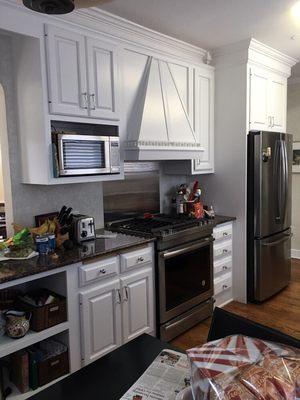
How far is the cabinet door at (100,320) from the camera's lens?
84.7 inches

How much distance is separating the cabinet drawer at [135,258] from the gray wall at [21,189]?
67 centimetres

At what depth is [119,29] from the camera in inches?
102

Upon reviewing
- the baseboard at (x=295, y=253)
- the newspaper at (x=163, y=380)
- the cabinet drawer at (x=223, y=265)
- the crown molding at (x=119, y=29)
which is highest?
the crown molding at (x=119, y=29)

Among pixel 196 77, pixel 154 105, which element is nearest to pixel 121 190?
pixel 154 105

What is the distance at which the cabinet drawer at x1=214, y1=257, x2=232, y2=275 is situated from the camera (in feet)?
11.0

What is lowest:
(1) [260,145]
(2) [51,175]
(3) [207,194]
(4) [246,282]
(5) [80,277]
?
(4) [246,282]

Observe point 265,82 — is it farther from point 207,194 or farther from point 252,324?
point 252,324

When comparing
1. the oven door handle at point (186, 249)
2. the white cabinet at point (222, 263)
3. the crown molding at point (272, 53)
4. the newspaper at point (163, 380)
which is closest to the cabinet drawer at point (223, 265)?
the white cabinet at point (222, 263)

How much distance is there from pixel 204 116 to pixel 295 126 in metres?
2.03

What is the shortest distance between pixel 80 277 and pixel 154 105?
5.06ft

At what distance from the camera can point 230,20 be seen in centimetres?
270

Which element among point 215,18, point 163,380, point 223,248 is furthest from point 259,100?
point 163,380

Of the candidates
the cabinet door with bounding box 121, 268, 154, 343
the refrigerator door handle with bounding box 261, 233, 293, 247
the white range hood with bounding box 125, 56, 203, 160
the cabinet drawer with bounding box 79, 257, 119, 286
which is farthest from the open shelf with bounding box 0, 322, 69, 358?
the refrigerator door handle with bounding box 261, 233, 293, 247

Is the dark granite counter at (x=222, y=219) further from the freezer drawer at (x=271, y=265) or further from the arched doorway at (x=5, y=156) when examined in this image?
the arched doorway at (x=5, y=156)
